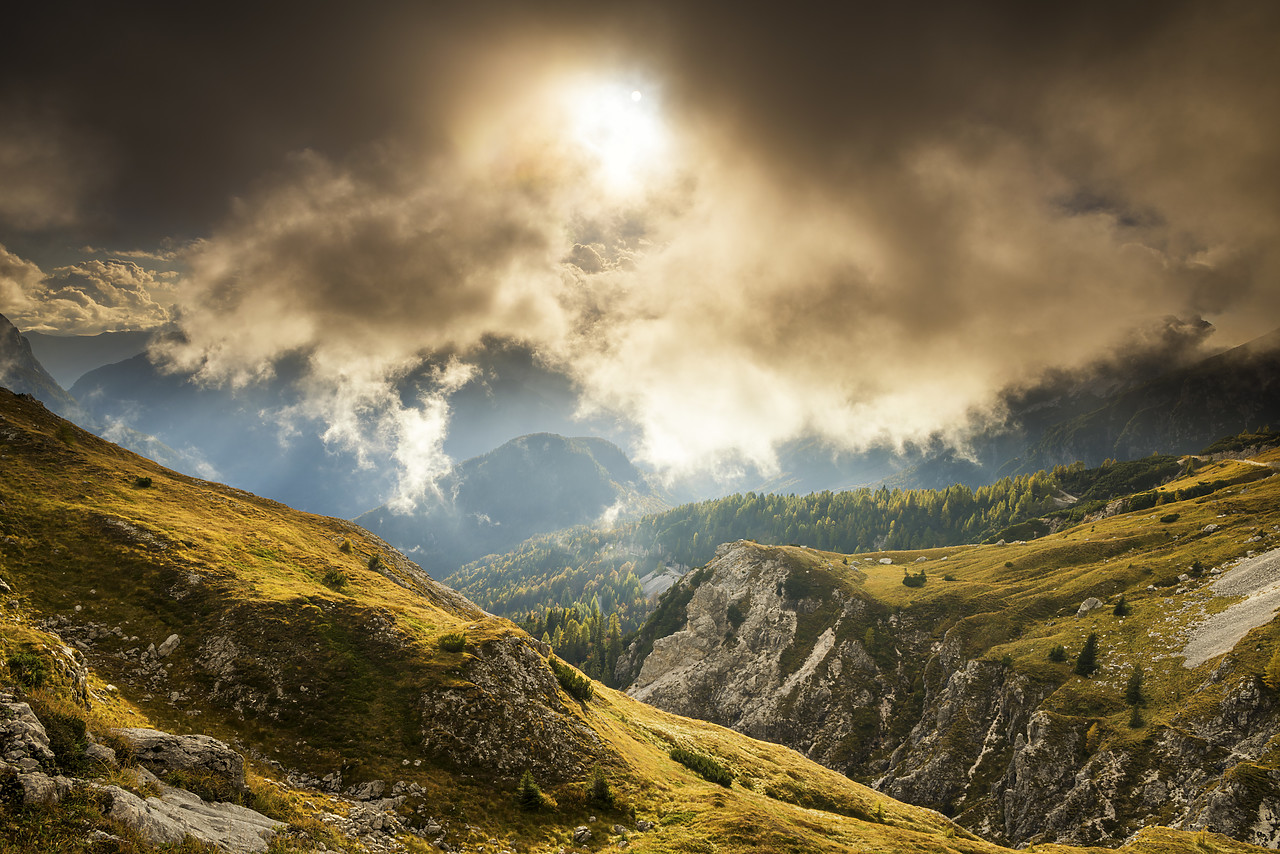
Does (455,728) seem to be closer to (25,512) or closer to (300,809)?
(300,809)

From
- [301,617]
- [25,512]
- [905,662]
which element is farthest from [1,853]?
[905,662]

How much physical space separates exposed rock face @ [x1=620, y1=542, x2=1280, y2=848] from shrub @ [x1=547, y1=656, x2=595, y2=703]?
66.5 m

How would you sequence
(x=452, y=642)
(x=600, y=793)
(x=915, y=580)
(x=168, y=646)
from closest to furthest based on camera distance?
(x=168, y=646)
(x=600, y=793)
(x=452, y=642)
(x=915, y=580)

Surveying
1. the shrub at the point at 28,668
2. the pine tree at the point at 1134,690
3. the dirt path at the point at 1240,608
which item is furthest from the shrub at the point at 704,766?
the dirt path at the point at 1240,608

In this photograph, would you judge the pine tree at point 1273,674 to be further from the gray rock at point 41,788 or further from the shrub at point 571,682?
the gray rock at point 41,788

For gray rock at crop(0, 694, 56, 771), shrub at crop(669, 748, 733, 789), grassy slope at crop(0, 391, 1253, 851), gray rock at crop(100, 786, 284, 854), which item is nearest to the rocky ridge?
grassy slope at crop(0, 391, 1253, 851)

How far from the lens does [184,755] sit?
17594mm

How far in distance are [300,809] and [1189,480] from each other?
244631mm

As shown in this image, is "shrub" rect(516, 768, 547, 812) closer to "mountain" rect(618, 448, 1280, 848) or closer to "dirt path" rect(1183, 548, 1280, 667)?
"mountain" rect(618, 448, 1280, 848)

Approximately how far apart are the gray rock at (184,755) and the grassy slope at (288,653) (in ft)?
5.23

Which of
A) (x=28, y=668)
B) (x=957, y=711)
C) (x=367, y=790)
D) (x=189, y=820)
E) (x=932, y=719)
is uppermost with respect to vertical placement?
(x=28, y=668)

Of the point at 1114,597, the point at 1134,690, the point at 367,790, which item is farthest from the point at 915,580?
the point at 367,790

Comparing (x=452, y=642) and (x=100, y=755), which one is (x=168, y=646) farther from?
(x=100, y=755)

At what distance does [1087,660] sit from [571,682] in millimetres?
89885
